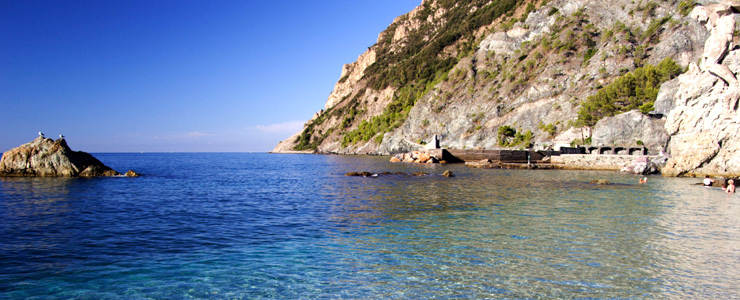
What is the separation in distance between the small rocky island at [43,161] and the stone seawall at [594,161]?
50025 millimetres

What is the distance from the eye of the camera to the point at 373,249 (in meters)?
10.9

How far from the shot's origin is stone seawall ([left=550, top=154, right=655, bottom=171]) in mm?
44812

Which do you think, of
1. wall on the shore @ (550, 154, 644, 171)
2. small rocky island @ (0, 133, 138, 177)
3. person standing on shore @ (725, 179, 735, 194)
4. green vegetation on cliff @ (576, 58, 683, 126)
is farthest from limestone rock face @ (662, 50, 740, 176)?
small rocky island @ (0, 133, 138, 177)

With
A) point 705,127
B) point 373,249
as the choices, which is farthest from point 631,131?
point 373,249

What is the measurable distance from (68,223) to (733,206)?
27319 millimetres

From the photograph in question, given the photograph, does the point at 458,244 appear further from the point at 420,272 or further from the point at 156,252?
the point at 156,252

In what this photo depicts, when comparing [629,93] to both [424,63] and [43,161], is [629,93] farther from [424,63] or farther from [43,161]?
[424,63]

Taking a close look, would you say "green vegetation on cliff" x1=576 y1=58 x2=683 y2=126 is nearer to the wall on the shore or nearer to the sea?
the wall on the shore

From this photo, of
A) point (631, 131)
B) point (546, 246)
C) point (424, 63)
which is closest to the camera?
point (546, 246)

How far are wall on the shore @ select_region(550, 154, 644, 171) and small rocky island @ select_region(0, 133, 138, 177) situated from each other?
50100mm

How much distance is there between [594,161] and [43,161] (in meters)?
54.6

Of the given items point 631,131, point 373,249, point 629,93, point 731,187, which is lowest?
point 373,249

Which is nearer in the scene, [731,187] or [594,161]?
[731,187]

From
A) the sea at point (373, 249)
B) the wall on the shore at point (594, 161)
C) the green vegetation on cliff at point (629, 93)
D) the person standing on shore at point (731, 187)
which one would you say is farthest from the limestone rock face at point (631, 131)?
the sea at point (373, 249)
